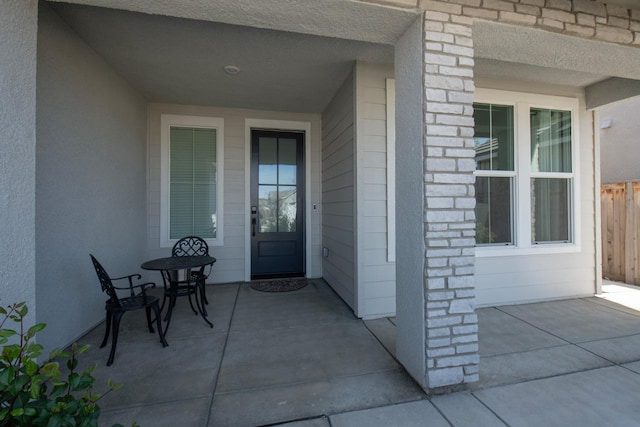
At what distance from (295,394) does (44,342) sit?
80.0 inches

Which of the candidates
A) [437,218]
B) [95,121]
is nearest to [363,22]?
[437,218]

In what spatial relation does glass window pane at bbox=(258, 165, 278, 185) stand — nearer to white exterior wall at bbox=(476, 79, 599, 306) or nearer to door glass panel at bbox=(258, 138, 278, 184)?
door glass panel at bbox=(258, 138, 278, 184)

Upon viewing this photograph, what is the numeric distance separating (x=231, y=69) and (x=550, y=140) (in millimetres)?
4054

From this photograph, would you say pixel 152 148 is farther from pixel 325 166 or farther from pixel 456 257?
pixel 456 257

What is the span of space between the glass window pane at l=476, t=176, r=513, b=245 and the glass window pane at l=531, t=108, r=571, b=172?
0.54 m

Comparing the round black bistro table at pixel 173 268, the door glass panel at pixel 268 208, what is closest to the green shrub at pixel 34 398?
the round black bistro table at pixel 173 268

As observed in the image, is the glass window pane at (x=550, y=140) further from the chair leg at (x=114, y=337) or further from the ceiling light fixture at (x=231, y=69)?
the chair leg at (x=114, y=337)

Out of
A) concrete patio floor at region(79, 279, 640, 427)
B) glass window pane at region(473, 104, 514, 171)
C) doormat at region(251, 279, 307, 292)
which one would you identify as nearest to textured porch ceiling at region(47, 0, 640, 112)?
glass window pane at region(473, 104, 514, 171)

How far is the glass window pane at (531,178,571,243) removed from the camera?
3676 millimetres

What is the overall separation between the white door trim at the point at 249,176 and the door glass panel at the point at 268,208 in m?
0.19

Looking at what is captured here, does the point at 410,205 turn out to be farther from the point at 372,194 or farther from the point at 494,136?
the point at 494,136

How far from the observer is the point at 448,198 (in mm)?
1857

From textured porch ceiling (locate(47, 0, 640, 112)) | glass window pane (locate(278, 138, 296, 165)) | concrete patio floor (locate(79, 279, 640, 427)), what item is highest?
textured porch ceiling (locate(47, 0, 640, 112))

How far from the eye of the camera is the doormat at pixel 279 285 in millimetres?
4114
